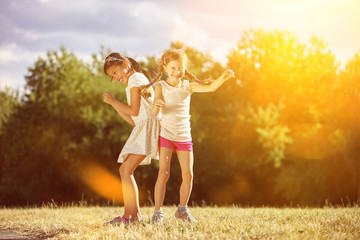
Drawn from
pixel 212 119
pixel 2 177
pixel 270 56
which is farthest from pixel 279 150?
pixel 2 177

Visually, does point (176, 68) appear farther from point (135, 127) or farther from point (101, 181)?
point (101, 181)

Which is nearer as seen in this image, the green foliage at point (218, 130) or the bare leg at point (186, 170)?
the bare leg at point (186, 170)

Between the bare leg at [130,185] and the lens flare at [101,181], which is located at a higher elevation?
the bare leg at [130,185]

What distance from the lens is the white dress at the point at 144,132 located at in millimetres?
5992

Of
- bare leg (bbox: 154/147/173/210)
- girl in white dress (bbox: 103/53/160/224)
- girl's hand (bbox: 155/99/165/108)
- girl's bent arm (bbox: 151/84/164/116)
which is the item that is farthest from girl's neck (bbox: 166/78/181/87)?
bare leg (bbox: 154/147/173/210)

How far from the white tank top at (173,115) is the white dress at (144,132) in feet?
0.54

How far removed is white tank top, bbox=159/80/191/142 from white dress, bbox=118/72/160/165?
0.54 feet

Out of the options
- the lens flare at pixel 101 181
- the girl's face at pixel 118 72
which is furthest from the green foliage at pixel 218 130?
the girl's face at pixel 118 72

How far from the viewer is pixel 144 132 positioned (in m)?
6.00

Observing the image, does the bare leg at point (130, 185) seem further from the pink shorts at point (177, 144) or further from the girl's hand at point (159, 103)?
the girl's hand at point (159, 103)

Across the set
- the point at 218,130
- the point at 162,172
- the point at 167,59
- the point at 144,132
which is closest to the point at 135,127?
the point at 144,132

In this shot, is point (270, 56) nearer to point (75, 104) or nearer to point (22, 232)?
point (75, 104)

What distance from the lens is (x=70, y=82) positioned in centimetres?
2816

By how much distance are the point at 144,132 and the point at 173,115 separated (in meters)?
0.47
